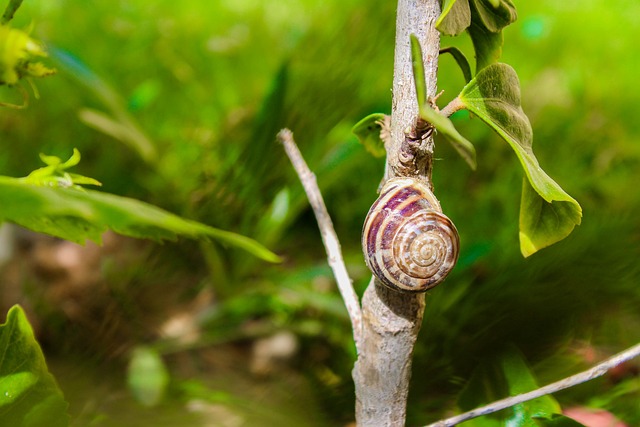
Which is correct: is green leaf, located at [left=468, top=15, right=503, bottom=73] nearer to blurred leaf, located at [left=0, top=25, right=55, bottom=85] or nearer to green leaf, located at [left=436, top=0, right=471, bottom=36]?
green leaf, located at [left=436, top=0, right=471, bottom=36]

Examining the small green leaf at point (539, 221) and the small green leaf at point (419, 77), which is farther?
the small green leaf at point (539, 221)

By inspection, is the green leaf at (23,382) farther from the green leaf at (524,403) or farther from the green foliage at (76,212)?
the green leaf at (524,403)

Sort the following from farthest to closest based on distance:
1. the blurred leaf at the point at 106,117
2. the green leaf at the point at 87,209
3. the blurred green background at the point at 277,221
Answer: the blurred leaf at the point at 106,117 < the blurred green background at the point at 277,221 < the green leaf at the point at 87,209

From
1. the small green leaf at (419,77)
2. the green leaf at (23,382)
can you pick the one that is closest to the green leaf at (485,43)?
the small green leaf at (419,77)

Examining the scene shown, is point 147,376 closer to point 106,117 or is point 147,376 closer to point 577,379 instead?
point 106,117

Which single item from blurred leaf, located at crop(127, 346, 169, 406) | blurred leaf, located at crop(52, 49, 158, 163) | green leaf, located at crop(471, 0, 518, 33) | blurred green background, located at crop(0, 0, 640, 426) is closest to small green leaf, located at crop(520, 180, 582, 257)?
A: green leaf, located at crop(471, 0, 518, 33)

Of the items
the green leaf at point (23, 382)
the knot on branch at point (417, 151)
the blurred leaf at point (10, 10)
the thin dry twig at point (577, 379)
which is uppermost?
the blurred leaf at point (10, 10)
